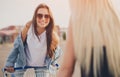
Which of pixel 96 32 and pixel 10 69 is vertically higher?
pixel 96 32

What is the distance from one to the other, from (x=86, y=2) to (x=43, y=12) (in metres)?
0.32

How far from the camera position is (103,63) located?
1564 millimetres

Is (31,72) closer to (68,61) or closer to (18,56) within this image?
(18,56)

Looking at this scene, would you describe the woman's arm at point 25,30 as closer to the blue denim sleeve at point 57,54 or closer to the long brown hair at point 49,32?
the long brown hair at point 49,32

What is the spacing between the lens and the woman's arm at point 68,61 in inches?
62.7

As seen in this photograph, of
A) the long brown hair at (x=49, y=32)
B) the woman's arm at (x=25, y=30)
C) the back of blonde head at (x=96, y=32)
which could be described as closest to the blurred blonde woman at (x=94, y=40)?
the back of blonde head at (x=96, y=32)

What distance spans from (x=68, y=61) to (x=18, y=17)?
19.5 inches

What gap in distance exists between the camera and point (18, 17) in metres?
1.72

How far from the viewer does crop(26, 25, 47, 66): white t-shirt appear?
1.68 m

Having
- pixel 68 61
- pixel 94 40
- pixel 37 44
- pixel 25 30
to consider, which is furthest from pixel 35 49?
pixel 94 40

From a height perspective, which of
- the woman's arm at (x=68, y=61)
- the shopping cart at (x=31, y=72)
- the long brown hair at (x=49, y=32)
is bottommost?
the shopping cart at (x=31, y=72)

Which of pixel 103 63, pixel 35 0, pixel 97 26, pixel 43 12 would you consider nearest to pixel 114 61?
pixel 103 63

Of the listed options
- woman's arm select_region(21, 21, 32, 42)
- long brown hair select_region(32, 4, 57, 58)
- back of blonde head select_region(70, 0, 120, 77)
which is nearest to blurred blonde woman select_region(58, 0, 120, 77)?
back of blonde head select_region(70, 0, 120, 77)

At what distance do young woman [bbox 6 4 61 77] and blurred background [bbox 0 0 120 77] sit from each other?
0.11 feet
